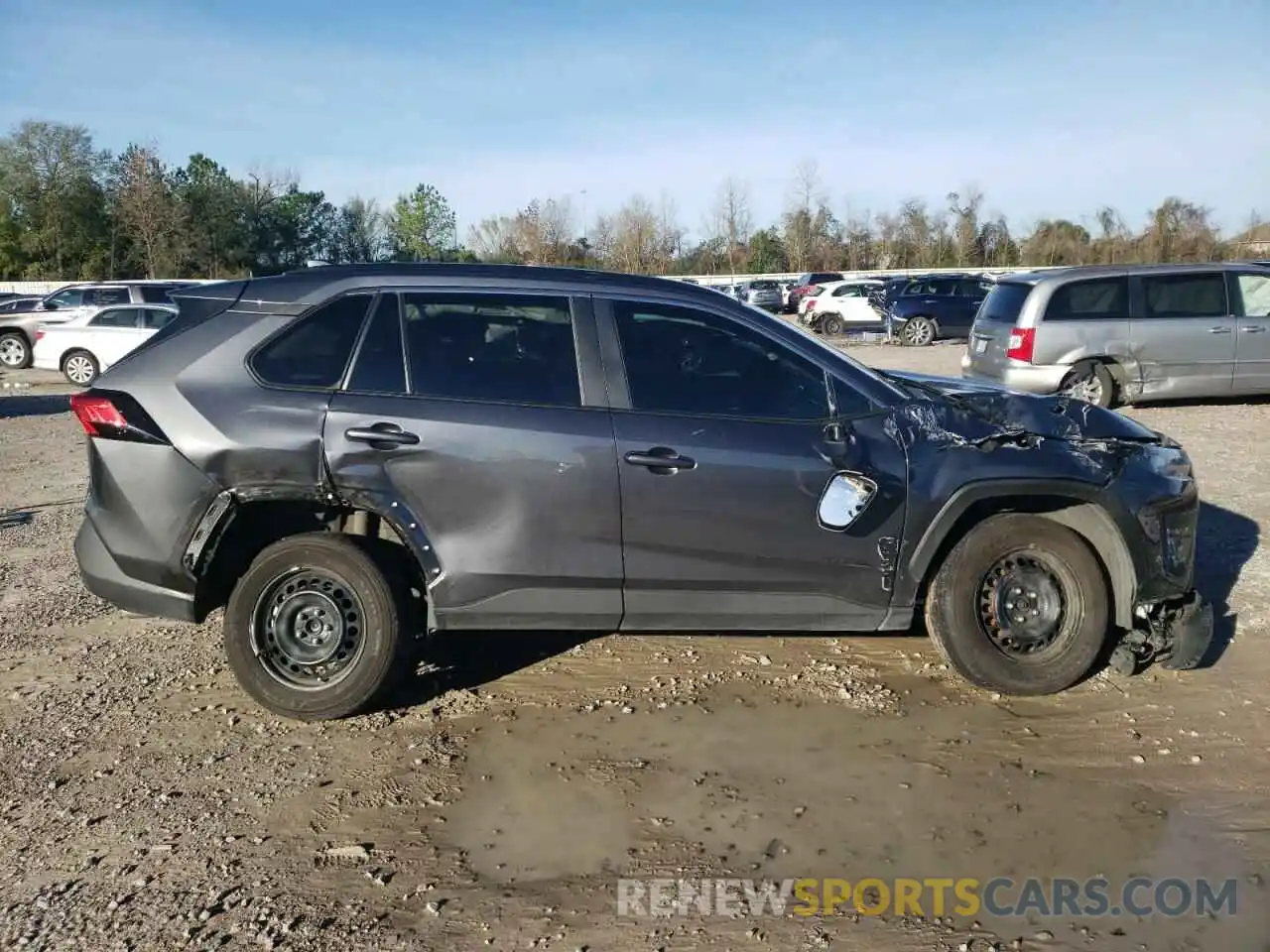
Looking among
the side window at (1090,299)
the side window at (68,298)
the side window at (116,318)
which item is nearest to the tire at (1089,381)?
the side window at (1090,299)

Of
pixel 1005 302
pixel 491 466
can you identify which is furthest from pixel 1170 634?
pixel 1005 302

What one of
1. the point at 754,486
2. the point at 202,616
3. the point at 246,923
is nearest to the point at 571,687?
the point at 754,486

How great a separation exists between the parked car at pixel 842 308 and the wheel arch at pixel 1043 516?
87.4 feet

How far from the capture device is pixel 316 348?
4.48 m

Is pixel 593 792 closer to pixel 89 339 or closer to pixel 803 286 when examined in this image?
pixel 89 339

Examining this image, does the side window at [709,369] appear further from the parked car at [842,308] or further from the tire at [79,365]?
the parked car at [842,308]

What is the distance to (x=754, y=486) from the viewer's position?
171 inches

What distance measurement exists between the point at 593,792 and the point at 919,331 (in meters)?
24.5

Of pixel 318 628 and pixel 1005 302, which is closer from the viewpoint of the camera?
pixel 318 628

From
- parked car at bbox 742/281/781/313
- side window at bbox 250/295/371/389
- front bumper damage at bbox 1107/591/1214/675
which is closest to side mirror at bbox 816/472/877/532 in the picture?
front bumper damage at bbox 1107/591/1214/675

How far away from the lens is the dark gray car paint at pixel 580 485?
4.32 meters

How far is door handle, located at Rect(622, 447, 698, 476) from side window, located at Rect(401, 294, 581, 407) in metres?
0.35

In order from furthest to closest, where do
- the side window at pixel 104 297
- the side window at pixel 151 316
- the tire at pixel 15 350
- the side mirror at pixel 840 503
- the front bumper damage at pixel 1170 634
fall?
the side window at pixel 104 297, the tire at pixel 15 350, the side window at pixel 151 316, the front bumper damage at pixel 1170 634, the side mirror at pixel 840 503

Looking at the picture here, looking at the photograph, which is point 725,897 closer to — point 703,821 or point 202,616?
point 703,821
